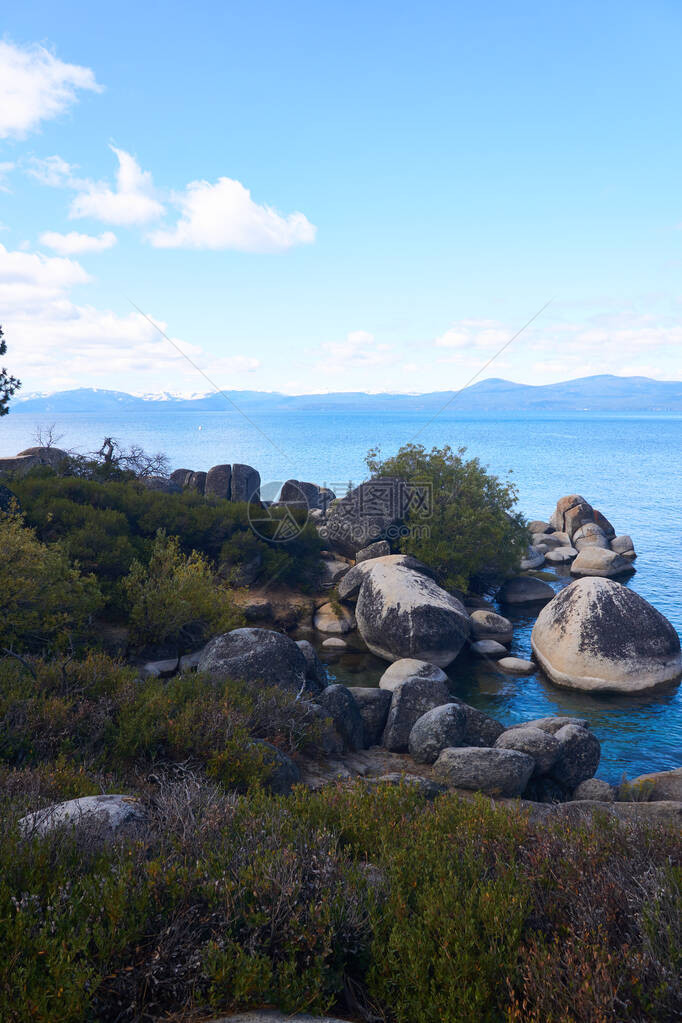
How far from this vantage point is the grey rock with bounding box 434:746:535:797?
12.3 metres

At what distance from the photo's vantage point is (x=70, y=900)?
14.6ft

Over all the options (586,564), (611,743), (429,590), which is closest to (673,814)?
(611,743)

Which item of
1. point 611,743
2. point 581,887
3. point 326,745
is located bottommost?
point 611,743

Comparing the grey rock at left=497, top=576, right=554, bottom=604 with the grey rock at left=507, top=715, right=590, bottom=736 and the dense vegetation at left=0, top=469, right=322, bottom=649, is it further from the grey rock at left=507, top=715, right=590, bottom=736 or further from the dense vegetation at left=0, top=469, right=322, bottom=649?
the grey rock at left=507, top=715, right=590, bottom=736

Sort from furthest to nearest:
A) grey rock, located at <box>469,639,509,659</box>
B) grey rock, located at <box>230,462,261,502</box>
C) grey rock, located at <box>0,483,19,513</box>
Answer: grey rock, located at <box>230,462,261,502</box>, grey rock, located at <box>469,639,509,659</box>, grey rock, located at <box>0,483,19,513</box>

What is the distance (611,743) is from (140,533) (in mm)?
17409

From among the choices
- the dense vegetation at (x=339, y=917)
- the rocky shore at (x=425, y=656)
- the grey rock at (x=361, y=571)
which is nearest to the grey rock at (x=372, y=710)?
the rocky shore at (x=425, y=656)

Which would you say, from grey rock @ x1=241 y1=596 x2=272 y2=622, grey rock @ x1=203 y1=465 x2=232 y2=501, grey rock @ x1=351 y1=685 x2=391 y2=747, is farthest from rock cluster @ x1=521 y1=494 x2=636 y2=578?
grey rock @ x1=351 y1=685 x2=391 y2=747

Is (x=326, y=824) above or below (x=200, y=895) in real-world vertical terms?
below

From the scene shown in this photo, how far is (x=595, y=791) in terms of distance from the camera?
42.5 feet

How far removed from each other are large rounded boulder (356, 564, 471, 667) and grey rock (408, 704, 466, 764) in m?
6.44

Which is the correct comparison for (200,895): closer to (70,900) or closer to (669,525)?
(70,900)

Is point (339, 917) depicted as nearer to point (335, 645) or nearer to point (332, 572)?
point (335, 645)
